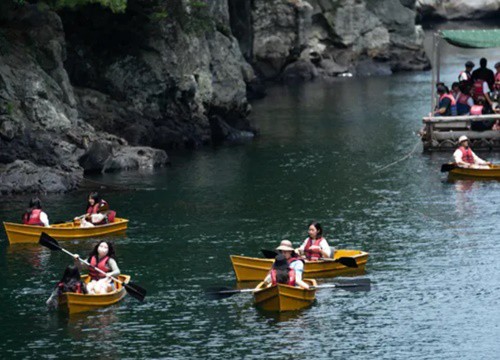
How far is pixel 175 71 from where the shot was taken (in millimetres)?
69250

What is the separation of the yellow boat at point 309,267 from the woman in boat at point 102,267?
3.95m

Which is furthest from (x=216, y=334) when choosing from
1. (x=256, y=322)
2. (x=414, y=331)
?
(x=414, y=331)

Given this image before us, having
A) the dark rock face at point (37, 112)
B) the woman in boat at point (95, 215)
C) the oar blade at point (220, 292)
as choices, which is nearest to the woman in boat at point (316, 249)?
the oar blade at point (220, 292)

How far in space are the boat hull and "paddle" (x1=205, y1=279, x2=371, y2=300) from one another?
18878 millimetres

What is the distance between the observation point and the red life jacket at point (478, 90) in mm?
63625

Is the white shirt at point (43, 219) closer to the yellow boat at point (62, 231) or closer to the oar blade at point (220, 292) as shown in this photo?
the yellow boat at point (62, 231)

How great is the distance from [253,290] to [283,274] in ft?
3.66

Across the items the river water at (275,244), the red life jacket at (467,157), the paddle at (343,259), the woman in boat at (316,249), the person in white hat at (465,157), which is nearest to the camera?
the river water at (275,244)

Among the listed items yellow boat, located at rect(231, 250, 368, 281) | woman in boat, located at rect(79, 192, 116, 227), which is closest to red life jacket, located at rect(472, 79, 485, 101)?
woman in boat, located at rect(79, 192, 116, 227)

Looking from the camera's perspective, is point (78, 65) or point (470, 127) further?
point (78, 65)

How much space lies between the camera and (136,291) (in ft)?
126

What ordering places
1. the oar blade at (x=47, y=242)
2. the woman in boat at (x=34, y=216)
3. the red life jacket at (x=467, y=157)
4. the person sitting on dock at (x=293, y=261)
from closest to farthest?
the person sitting on dock at (x=293, y=261) → the oar blade at (x=47, y=242) → the woman in boat at (x=34, y=216) → the red life jacket at (x=467, y=157)

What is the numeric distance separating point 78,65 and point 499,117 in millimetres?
21592

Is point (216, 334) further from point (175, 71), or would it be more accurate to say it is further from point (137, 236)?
point (175, 71)
